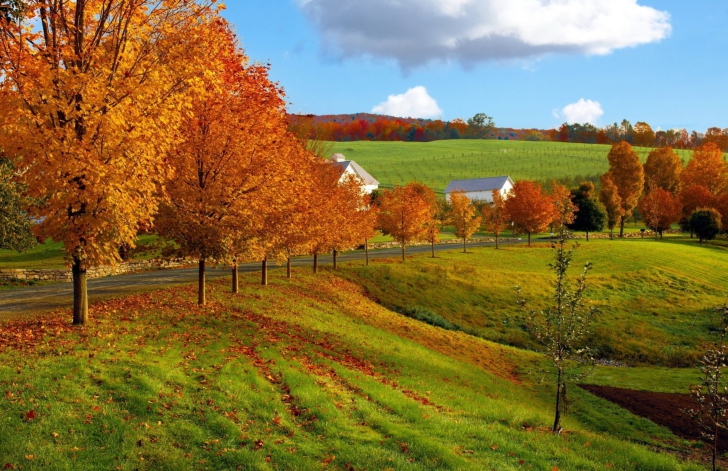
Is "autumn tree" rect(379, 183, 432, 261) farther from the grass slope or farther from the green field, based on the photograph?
the green field

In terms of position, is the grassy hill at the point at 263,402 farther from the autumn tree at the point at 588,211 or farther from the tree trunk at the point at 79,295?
the autumn tree at the point at 588,211

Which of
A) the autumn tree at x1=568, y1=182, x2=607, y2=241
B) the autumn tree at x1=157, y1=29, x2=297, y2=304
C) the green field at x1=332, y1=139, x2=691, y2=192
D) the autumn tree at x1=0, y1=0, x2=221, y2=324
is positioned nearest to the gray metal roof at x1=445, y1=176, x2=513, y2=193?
the green field at x1=332, y1=139, x2=691, y2=192

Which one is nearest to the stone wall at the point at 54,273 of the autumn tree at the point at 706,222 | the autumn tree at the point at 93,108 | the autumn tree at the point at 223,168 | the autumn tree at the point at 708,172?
the autumn tree at the point at 223,168

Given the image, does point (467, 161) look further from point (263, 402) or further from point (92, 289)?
point (263, 402)

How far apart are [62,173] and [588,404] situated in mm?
20885

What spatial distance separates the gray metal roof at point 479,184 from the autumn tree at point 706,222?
49540 mm

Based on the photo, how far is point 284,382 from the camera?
45.9 feet

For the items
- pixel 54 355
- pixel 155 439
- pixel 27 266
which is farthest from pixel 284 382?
pixel 27 266

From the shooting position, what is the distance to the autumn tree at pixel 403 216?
50.9 meters

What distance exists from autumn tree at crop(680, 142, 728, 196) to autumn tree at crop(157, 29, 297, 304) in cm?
10289

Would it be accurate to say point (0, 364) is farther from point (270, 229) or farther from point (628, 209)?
point (628, 209)

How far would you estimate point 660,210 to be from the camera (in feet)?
273

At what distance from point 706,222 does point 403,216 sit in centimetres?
5066

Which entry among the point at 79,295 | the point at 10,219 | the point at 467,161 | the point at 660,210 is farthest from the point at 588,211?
the point at 467,161
